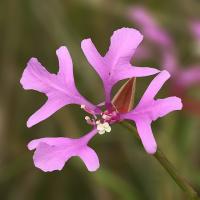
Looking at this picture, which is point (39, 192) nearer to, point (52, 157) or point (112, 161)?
point (112, 161)

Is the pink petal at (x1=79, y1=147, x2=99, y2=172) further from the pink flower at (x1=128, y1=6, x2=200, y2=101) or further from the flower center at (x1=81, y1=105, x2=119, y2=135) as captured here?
the pink flower at (x1=128, y1=6, x2=200, y2=101)

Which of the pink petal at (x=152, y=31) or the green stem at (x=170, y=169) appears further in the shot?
the pink petal at (x=152, y=31)

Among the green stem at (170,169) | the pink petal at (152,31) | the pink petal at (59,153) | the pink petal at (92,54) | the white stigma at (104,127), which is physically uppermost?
the pink petal at (92,54)

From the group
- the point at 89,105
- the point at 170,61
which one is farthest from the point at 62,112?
the point at 89,105

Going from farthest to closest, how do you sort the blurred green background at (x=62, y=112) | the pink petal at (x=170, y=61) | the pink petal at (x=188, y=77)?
the blurred green background at (x=62, y=112), the pink petal at (x=170, y=61), the pink petal at (x=188, y=77)

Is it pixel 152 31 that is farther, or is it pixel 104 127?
pixel 152 31

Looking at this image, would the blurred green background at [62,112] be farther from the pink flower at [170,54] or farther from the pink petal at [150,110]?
the pink petal at [150,110]

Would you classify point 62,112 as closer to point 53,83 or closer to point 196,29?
point 196,29

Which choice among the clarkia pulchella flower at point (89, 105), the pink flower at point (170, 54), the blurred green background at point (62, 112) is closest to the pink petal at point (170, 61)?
the pink flower at point (170, 54)

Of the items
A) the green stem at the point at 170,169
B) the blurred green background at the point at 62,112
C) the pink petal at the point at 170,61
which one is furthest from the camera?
the blurred green background at the point at 62,112
